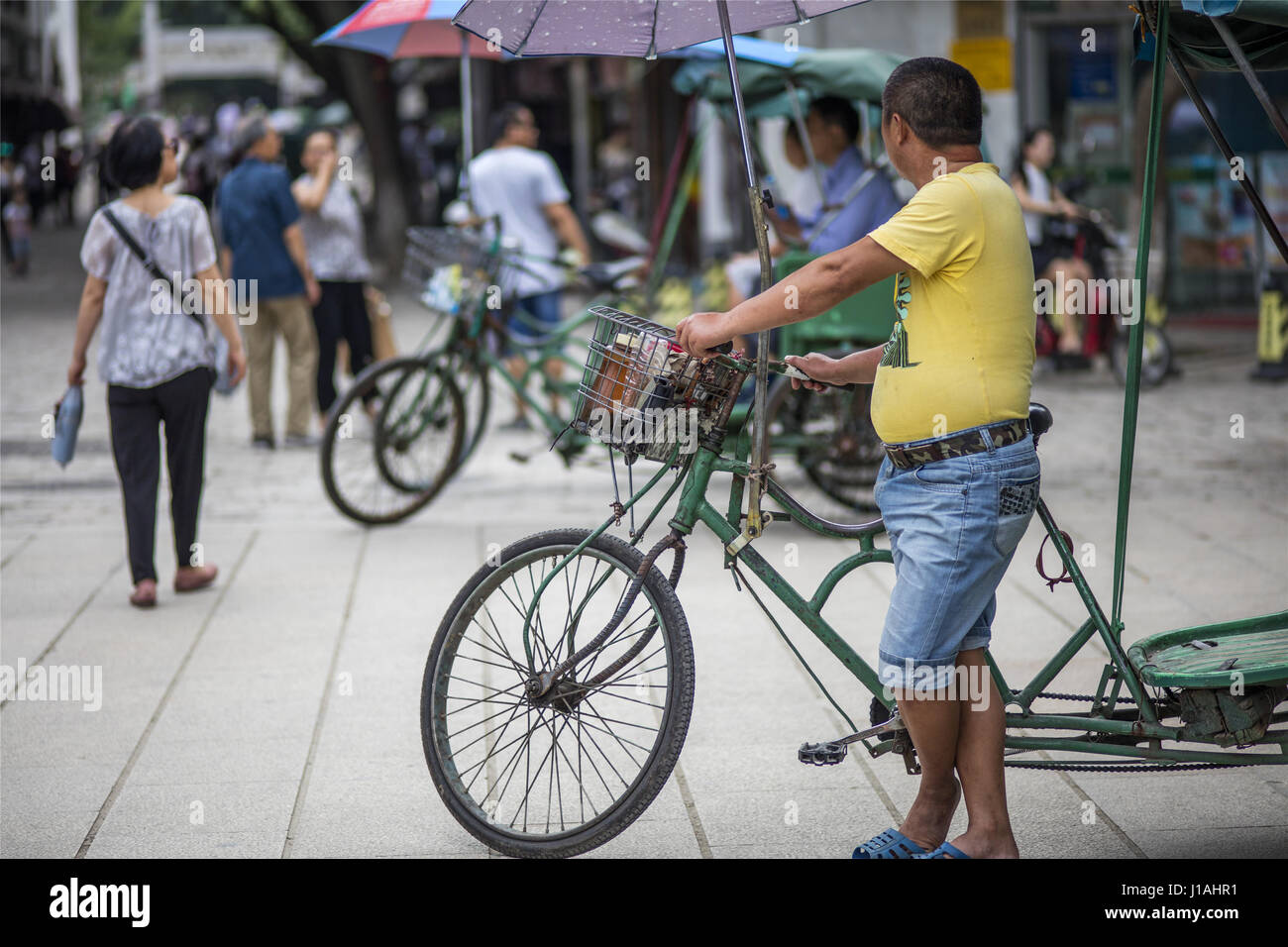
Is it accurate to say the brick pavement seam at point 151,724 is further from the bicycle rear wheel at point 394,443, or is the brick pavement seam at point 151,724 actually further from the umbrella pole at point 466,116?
the umbrella pole at point 466,116

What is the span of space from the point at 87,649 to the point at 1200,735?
381 cm

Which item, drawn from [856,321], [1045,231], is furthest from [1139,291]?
[1045,231]

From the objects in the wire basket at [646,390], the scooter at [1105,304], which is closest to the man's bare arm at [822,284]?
the wire basket at [646,390]

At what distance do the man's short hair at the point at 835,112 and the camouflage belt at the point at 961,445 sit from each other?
4.44 metres

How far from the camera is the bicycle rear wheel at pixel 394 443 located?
721cm

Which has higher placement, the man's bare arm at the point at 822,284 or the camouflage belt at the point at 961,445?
the man's bare arm at the point at 822,284

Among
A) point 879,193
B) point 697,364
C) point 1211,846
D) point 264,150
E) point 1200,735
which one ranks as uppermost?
point 264,150

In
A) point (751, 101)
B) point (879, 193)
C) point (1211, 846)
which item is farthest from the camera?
point (751, 101)

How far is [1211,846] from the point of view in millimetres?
3736

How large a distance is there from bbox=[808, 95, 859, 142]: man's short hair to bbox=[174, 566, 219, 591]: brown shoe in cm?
349

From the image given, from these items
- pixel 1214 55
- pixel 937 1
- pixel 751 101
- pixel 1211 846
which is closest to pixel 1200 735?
pixel 1211 846

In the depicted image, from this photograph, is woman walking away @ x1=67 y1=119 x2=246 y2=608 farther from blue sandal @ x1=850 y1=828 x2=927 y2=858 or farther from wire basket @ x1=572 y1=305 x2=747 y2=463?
blue sandal @ x1=850 y1=828 x2=927 y2=858
